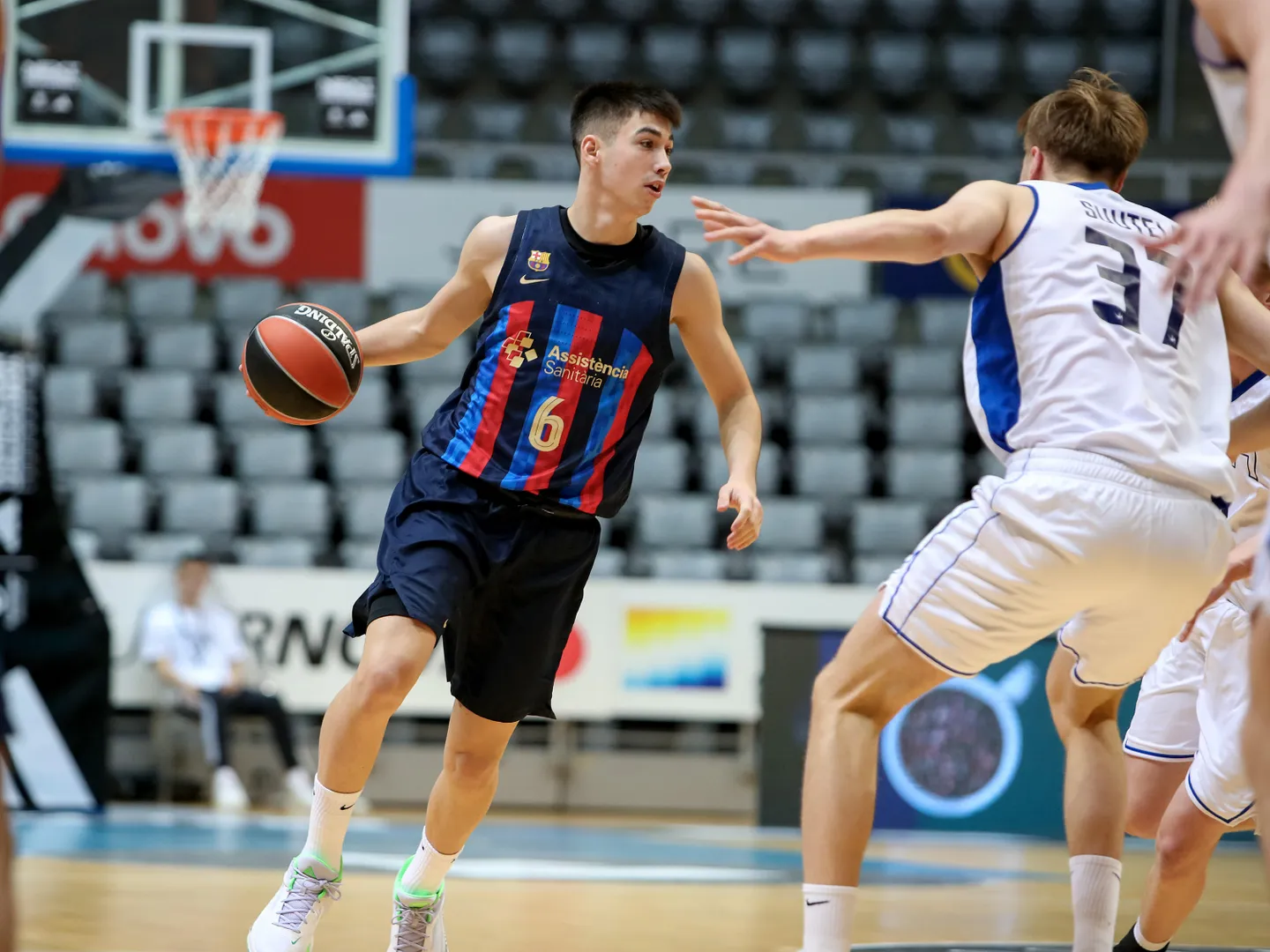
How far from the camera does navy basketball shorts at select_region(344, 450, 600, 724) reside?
4016mm

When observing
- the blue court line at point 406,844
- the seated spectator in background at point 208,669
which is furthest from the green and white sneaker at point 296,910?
the seated spectator in background at point 208,669

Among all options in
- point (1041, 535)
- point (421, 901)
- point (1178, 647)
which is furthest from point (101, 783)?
point (1041, 535)

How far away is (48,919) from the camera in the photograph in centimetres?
505

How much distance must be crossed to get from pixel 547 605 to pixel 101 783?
6.40m

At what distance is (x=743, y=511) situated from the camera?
3820mm

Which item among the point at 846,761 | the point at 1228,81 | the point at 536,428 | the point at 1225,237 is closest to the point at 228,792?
the point at 536,428

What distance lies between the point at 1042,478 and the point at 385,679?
5.13 feet

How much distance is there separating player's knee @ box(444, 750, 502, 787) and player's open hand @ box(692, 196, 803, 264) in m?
1.59

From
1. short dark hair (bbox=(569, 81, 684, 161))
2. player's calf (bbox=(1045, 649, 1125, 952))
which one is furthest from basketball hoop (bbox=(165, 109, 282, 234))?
player's calf (bbox=(1045, 649, 1125, 952))

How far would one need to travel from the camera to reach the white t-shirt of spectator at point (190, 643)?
1038cm

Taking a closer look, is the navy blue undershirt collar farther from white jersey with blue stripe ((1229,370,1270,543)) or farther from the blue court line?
the blue court line

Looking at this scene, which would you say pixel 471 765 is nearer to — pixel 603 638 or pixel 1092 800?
pixel 1092 800

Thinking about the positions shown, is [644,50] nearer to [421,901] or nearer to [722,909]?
[722,909]

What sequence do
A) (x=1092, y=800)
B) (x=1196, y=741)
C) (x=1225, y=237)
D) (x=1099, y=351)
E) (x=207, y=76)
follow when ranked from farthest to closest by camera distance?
1. (x=207, y=76)
2. (x=1196, y=741)
3. (x=1092, y=800)
4. (x=1099, y=351)
5. (x=1225, y=237)
